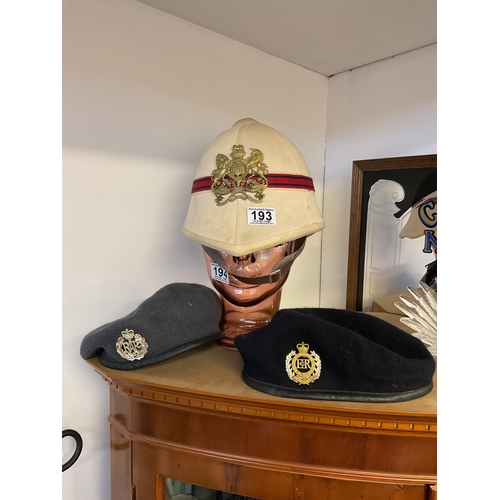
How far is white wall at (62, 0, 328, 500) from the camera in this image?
0.94m

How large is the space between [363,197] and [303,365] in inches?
31.3

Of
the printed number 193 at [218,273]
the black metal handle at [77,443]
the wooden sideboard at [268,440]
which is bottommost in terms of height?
the black metal handle at [77,443]

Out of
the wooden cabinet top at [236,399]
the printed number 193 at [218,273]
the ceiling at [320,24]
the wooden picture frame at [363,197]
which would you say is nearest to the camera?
the wooden cabinet top at [236,399]

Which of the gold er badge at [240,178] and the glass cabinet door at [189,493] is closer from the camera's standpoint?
the glass cabinet door at [189,493]

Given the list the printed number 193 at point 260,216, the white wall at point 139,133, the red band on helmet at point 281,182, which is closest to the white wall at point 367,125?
the white wall at point 139,133

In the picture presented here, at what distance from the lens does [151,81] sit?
105cm

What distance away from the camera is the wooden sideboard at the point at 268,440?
2.04 ft

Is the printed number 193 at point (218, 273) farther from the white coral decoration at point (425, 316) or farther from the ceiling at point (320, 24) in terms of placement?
the ceiling at point (320, 24)

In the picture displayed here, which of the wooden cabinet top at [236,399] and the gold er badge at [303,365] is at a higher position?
the gold er badge at [303,365]

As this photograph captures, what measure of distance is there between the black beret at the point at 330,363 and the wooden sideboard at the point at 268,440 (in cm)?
2

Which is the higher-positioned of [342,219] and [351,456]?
[342,219]

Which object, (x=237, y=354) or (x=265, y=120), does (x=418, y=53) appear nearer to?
(x=265, y=120)
